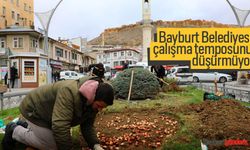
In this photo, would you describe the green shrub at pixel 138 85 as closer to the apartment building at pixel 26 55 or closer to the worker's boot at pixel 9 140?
the worker's boot at pixel 9 140

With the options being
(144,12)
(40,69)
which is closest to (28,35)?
(40,69)

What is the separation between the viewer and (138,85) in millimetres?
14148

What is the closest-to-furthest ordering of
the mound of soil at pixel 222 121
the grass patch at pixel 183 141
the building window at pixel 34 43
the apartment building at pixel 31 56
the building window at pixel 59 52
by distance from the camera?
the grass patch at pixel 183 141, the mound of soil at pixel 222 121, the apartment building at pixel 31 56, the building window at pixel 34 43, the building window at pixel 59 52

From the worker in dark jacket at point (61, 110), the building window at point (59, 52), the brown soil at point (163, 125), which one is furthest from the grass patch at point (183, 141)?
the building window at point (59, 52)

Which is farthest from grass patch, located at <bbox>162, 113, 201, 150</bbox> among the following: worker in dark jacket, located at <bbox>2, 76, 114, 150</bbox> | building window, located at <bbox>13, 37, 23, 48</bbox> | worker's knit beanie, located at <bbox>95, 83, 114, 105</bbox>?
building window, located at <bbox>13, 37, 23, 48</bbox>

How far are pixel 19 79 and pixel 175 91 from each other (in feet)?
81.2

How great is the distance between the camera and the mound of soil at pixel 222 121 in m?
6.29

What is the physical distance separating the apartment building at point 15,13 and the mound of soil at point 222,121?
5483 centimetres

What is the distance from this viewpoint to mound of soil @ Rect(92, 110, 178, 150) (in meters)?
6.47

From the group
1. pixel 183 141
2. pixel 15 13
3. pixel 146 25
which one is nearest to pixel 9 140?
pixel 183 141

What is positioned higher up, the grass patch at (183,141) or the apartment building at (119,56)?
the apartment building at (119,56)

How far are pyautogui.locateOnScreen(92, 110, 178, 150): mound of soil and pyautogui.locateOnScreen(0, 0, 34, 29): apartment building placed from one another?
54460 mm

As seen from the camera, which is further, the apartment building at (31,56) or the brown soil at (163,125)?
the apartment building at (31,56)

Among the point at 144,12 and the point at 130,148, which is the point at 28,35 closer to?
the point at 144,12
